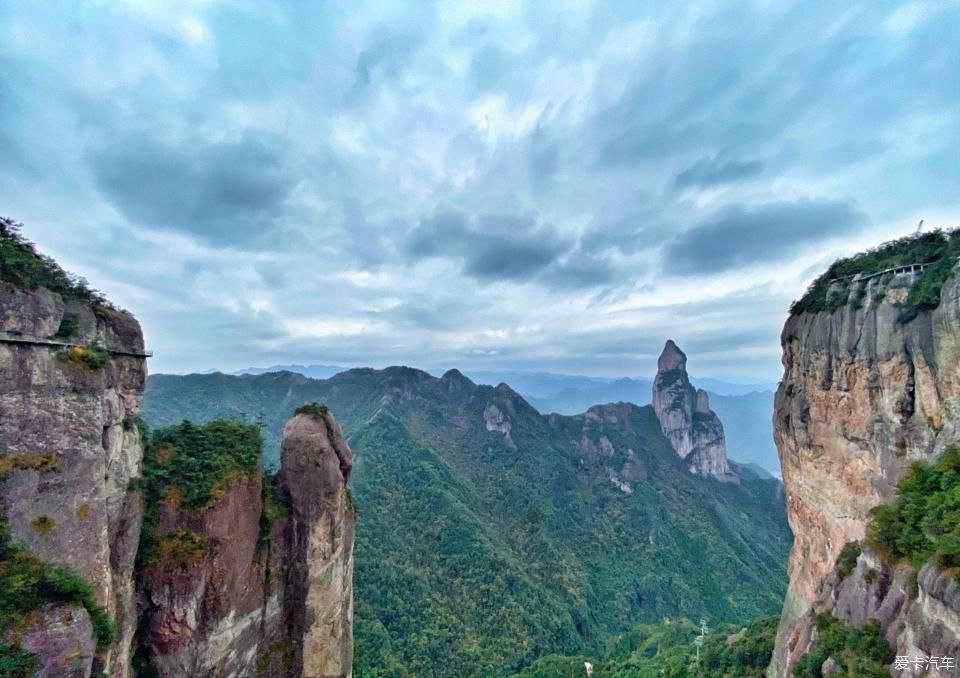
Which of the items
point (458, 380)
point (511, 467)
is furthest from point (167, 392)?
point (511, 467)

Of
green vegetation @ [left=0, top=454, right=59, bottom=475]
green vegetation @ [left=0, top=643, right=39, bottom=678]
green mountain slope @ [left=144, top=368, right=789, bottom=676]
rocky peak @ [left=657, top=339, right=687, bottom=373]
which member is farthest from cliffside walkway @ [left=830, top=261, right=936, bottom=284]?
rocky peak @ [left=657, top=339, right=687, bottom=373]

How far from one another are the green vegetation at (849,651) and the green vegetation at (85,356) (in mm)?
26244

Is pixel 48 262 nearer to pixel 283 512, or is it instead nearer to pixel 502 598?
pixel 283 512

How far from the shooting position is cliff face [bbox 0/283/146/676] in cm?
1245

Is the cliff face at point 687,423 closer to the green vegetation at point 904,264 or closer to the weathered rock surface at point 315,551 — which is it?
the green vegetation at point 904,264

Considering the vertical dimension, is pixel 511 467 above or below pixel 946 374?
below

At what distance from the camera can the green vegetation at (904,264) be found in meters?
19.0

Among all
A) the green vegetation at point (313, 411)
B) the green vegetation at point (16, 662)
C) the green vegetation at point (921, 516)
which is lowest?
the green vegetation at point (16, 662)

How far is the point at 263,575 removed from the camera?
782 inches

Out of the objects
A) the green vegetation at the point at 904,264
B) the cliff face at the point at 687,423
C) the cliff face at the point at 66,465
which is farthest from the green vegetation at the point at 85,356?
the cliff face at the point at 687,423

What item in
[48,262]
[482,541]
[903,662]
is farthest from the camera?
[482,541]

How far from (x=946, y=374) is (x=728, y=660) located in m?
27.6

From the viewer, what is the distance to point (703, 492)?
11788cm

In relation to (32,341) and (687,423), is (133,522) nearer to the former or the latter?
(32,341)
